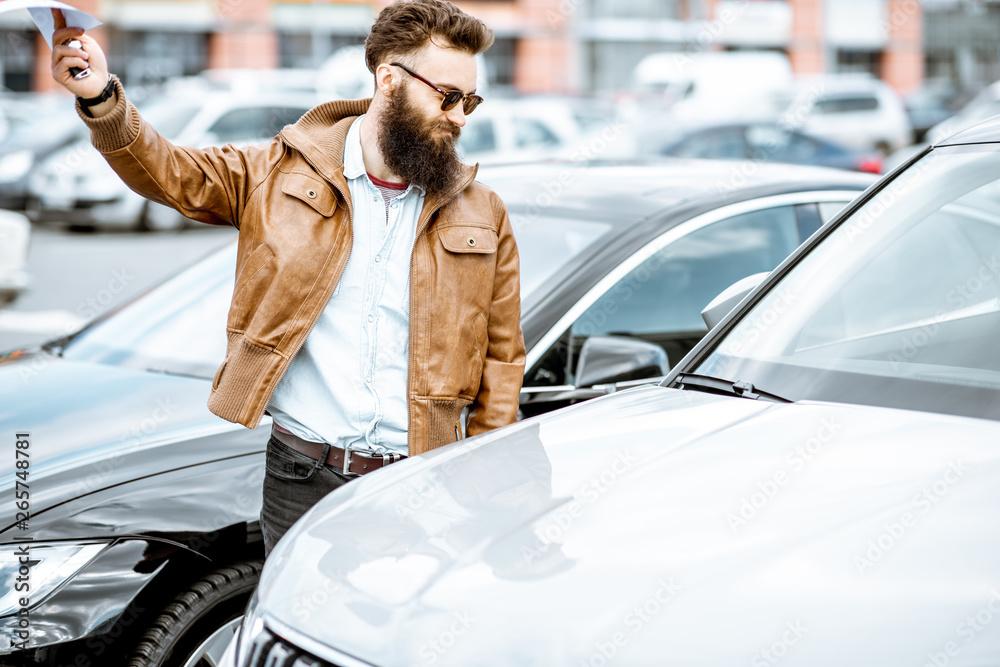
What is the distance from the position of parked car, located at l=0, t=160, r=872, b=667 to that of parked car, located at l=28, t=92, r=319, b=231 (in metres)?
10.4

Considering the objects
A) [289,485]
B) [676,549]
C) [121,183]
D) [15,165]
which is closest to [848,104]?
[121,183]

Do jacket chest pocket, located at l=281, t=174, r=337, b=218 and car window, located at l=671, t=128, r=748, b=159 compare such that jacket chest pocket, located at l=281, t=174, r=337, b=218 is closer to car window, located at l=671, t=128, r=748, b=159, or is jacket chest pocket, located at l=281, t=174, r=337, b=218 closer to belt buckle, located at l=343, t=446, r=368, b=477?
belt buckle, located at l=343, t=446, r=368, b=477

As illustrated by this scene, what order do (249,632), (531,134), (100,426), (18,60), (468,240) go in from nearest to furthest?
(249,632) < (468,240) < (100,426) < (531,134) < (18,60)

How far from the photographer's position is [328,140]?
103 inches

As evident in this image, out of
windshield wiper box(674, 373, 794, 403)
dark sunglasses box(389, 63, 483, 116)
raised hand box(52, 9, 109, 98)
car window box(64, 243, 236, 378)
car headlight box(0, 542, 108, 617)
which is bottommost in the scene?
car headlight box(0, 542, 108, 617)

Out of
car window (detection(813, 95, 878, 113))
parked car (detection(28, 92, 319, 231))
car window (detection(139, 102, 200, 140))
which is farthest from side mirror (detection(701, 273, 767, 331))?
car window (detection(813, 95, 878, 113))

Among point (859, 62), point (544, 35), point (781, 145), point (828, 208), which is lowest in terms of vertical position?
point (781, 145)

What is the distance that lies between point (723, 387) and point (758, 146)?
1291 centimetres

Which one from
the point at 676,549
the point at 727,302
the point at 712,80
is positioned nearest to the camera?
the point at 676,549

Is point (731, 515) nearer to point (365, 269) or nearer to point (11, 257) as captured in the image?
point (365, 269)

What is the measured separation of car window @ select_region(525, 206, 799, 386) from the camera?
342cm

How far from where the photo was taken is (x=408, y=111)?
2.52 m

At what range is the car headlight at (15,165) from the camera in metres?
14.9

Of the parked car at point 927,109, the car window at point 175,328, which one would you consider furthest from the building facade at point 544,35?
the car window at point 175,328
